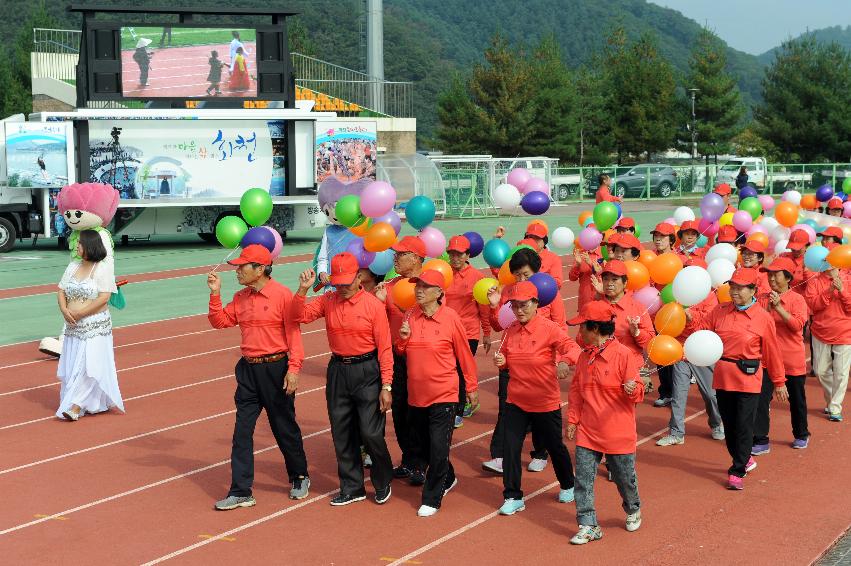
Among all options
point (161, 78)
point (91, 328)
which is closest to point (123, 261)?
point (161, 78)

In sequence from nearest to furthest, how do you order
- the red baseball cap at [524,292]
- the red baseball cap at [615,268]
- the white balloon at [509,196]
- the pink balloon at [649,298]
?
the red baseball cap at [524,292], the red baseball cap at [615,268], the pink balloon at [649,298], the white balloon at [509,196]

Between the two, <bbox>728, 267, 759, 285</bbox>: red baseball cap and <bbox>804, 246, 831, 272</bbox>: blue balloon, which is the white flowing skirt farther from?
<bbox>804, 246, 831, 272</bbox>: blue balloon

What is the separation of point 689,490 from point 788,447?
1701mm

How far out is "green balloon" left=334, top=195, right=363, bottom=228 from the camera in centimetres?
929

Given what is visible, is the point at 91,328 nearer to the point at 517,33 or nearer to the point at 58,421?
the point at 58,421

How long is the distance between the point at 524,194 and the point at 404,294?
10.4 feet

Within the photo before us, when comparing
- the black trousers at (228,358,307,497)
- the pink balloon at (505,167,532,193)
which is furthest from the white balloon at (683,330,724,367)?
the pink balloon at (505,167,532,193)

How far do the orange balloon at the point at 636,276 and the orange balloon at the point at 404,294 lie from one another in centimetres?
191

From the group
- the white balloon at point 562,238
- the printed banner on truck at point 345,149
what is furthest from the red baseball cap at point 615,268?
the printed banner on truck at point 345,149

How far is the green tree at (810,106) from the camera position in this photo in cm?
→ 6084

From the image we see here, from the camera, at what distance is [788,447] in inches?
388

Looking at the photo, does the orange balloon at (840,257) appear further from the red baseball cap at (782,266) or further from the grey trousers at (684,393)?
the grey trousers at (684,393)

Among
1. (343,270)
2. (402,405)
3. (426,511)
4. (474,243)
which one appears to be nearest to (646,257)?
(474,243)

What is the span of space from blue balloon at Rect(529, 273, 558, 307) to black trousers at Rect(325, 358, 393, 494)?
133cm
